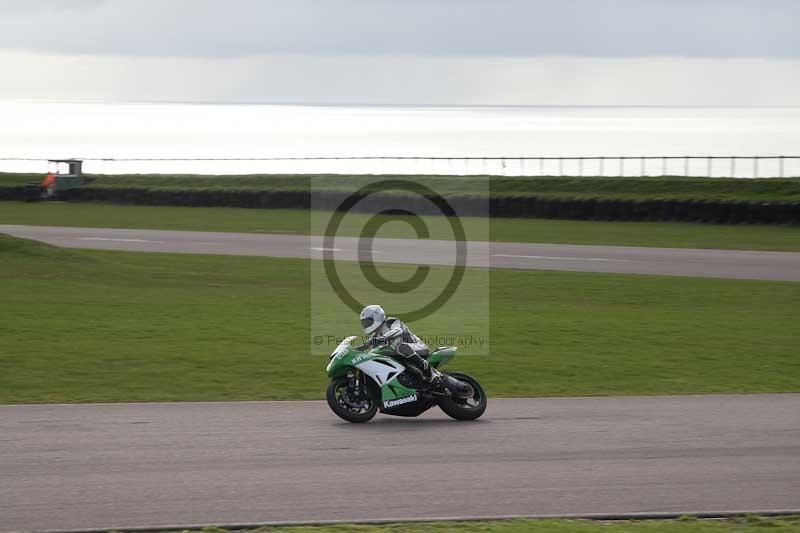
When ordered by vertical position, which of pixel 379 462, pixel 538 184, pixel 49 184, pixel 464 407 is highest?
pixel 49 184

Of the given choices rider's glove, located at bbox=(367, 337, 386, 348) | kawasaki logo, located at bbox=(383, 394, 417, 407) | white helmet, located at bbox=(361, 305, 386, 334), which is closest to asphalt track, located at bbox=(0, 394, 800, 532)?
kawasaki logo, located at bbox=(383, 394, 417, 407)

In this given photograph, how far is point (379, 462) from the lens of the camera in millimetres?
9734

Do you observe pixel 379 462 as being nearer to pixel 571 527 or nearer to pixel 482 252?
pixel 571 527

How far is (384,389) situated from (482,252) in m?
21.5

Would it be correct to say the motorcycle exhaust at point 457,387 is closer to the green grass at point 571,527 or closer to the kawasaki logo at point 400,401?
the kawasaki logo at point 400,401

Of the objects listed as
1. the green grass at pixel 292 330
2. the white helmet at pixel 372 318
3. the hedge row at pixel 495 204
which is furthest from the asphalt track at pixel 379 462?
the hedge row at pixel 495 204

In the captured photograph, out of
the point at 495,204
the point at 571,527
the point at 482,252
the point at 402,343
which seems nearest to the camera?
the point at 571,527

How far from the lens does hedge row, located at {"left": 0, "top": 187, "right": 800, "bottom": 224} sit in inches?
1590

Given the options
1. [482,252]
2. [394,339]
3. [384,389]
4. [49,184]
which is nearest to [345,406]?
[384,389]

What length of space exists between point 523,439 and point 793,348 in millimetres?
8710

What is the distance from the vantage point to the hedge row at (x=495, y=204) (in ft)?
132

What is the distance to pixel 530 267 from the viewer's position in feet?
95.8

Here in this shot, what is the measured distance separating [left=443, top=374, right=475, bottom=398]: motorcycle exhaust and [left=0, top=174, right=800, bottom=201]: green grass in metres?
32.5

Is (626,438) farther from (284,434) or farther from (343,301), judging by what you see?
(343,301)
